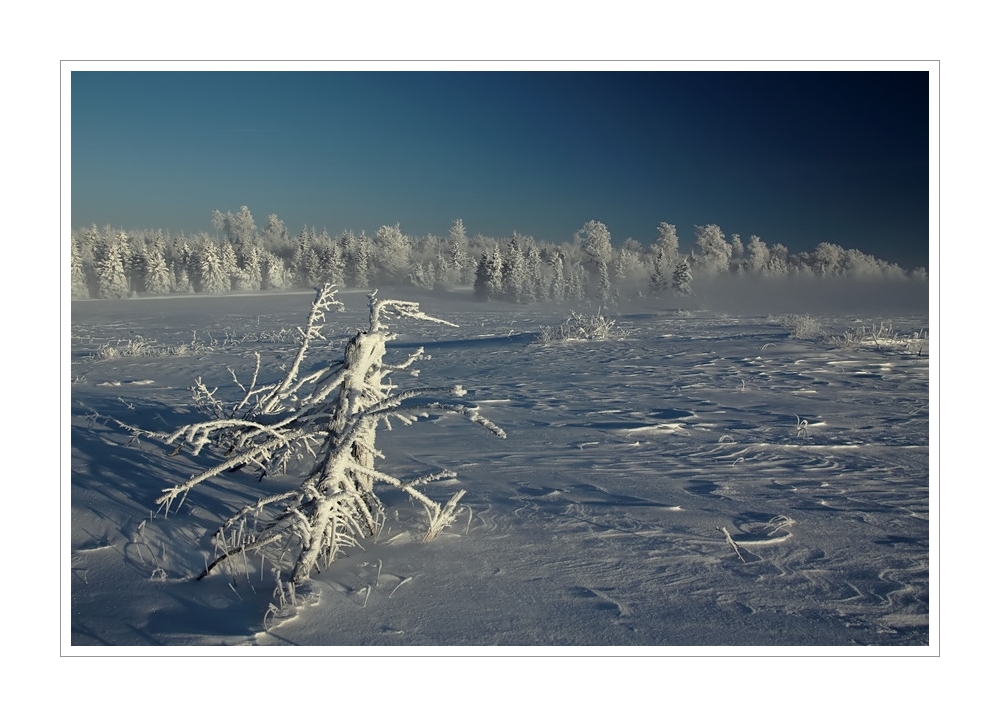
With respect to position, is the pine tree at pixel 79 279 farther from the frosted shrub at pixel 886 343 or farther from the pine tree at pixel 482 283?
the frosted shrub at pixel 886 343

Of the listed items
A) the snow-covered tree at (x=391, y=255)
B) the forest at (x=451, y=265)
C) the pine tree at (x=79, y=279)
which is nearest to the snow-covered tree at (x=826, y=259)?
the forest at (x=451, y=265)

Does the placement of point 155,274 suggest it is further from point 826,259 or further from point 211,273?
point 826,259

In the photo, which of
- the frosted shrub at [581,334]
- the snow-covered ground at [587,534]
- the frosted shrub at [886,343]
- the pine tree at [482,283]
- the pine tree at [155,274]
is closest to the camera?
the snow-covered ground at [587,534]

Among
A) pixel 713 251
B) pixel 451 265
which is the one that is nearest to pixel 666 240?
pixel 713 251

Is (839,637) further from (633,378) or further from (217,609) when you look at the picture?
(633,378)

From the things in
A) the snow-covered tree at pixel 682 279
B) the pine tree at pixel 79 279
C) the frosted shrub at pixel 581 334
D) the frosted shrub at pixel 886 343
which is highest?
the pine tree at pixel 79 279
